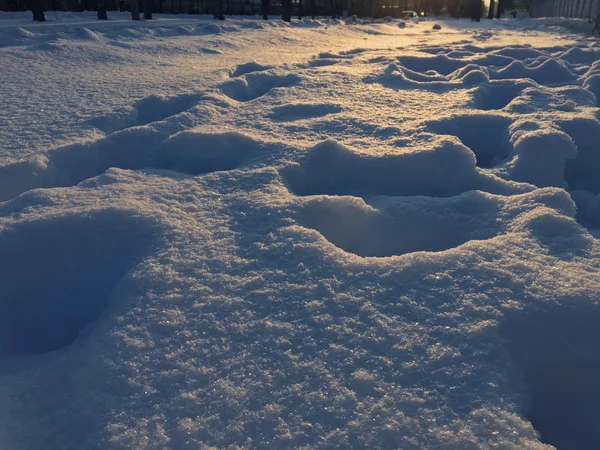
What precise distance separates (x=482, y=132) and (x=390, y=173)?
100cm

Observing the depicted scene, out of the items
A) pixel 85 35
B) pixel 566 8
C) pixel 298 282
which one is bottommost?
pixel 298 282

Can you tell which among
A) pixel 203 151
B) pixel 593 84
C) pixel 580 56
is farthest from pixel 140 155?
pixel 580 56

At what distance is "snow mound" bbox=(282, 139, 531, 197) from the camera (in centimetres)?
204

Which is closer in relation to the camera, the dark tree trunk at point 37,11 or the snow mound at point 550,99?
the snow mound at point 550,99

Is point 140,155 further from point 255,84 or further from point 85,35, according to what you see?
point 85,35

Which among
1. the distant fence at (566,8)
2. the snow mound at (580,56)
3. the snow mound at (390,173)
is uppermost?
the distant fence at (566,8)

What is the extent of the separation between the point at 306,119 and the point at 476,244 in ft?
5.47

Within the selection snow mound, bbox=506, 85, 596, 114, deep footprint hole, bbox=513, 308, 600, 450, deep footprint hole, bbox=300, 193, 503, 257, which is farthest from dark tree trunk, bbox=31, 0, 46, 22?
deep footprint hole, bbox=513, 308, 600, 450

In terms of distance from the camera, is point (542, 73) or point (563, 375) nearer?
Answer: point (563, 375)

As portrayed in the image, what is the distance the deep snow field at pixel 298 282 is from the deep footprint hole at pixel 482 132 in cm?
1

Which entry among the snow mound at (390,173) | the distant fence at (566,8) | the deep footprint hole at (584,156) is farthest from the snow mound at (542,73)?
the distant fence at (566,8)

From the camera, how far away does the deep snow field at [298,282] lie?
99 centimetres

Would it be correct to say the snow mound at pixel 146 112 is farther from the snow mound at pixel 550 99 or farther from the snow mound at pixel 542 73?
the snow mound at pixel 542 73

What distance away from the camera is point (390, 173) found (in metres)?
2.12
